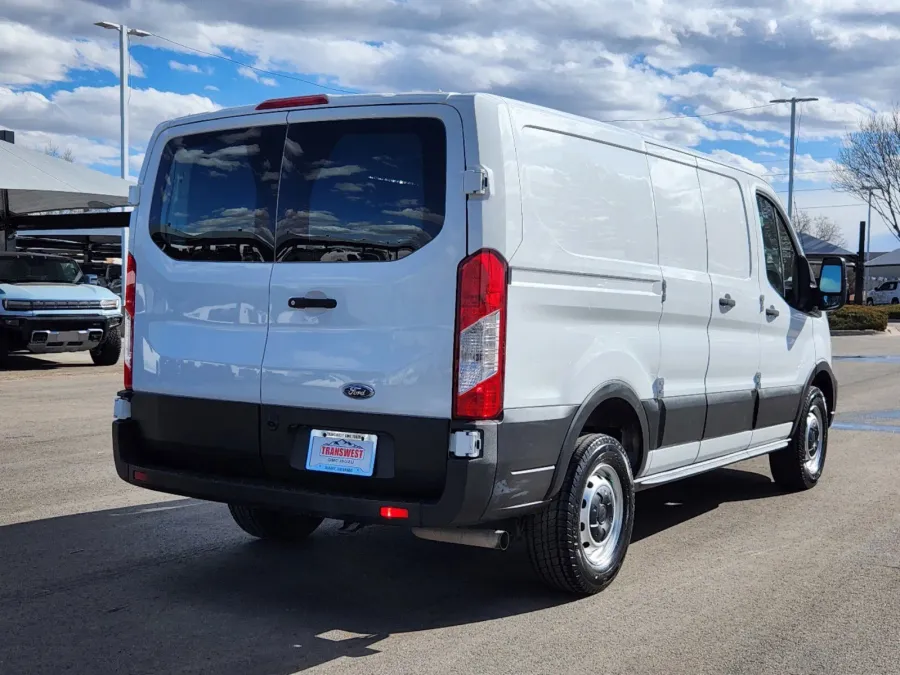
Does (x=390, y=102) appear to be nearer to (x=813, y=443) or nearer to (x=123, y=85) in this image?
(x=813, y=443)

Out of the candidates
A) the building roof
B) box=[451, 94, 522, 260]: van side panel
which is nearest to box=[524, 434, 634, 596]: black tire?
box=[451, 94, 522, 260]: van side panel

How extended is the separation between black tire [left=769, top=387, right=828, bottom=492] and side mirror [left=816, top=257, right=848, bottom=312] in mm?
644

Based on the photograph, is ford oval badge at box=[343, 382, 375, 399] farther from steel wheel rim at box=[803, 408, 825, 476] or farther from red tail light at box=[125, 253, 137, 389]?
steel wheel rim at box=[803, 408, 825, 476]

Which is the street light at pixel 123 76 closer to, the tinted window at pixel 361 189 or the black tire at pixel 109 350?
the black tire at pixel 109 350

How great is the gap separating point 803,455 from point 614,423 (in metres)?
2.68

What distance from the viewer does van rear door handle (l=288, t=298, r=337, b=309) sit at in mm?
4379

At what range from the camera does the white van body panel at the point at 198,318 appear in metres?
4.59

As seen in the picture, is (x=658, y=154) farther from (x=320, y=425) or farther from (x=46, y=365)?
(x=46, y=365)

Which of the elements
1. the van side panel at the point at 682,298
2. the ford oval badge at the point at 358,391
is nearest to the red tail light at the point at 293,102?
the ford oval badge at the point at 358,391

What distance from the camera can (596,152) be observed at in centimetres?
490

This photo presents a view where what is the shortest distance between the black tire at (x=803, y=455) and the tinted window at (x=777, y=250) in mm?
876

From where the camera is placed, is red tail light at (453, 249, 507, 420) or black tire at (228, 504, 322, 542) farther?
black tire at (228, 504, 322, 542)

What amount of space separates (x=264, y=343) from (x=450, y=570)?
1596 millimetres

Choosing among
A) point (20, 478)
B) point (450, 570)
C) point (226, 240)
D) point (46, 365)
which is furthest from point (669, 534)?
point (46, 365)
